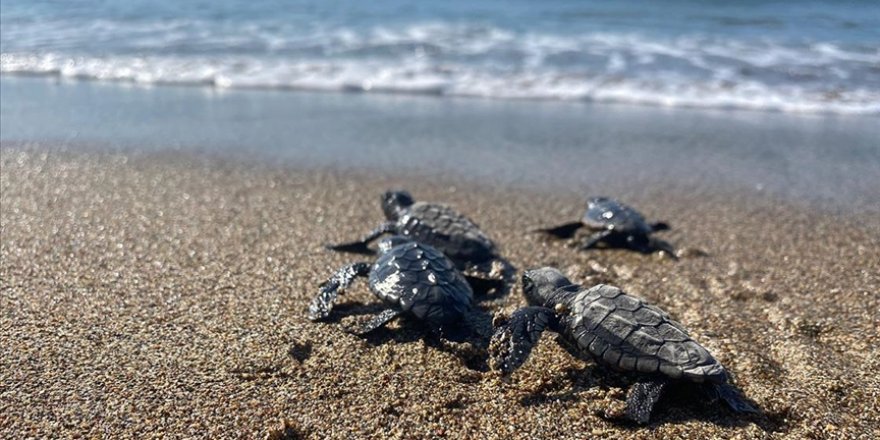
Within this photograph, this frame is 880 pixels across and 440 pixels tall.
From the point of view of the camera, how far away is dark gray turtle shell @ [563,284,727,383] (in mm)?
2742

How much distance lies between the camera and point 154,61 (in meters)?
9.79

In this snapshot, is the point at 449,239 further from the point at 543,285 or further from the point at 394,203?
the point at 543,285

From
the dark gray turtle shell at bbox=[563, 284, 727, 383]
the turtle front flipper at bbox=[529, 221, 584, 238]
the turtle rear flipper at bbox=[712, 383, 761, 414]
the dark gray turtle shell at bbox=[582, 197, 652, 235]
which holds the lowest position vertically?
the turtle front flipper at bbox=[529, 221, 584, 238]

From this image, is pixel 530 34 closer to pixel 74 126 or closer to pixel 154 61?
pixel 154 61

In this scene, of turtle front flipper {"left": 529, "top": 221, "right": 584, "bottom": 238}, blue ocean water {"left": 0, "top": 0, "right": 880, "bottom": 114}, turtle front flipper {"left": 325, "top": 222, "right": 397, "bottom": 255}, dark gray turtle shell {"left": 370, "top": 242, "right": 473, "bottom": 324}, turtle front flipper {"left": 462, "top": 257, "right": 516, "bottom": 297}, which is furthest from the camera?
blue ocean water {"left": 0, "top": 0, "right": 880, "bottom": 114}

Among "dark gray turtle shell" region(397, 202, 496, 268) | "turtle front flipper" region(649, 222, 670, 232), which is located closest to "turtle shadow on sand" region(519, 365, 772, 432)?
"dark gray turtle shell" region(397, 202, 496, 268)

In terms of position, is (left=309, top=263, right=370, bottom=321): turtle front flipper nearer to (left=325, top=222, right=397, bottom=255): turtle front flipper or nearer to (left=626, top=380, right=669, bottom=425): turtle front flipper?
(left=325, top=222, right=397, bottom=255): turtle front flipper

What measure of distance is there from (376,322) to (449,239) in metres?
1.14

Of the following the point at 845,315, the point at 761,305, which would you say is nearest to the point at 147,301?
the point at 761,305

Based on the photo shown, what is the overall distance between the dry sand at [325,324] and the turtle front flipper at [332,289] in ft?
0.26

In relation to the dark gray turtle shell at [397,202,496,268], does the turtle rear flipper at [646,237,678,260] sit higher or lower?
lower

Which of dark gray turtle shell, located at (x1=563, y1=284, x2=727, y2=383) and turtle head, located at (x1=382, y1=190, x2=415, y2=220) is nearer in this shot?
dark gray turtle shell, located at (x1=563, y1=284, x2=727, y2=383)

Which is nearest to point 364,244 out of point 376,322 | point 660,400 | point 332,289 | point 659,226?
point 332,289

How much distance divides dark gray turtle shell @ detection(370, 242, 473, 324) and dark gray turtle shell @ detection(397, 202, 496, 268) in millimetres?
579
